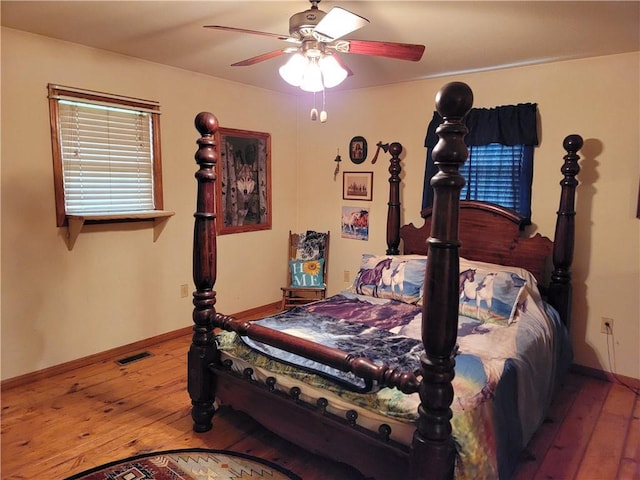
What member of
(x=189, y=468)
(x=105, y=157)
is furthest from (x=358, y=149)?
(x=189, y=468)

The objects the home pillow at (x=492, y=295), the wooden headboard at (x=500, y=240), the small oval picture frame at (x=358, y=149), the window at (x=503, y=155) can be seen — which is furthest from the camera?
the small oval picture frame at (x=358, y=149)

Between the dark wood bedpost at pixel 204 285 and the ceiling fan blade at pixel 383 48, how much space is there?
0.79m

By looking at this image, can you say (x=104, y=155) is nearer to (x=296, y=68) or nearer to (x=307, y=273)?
(x=296, y=68)

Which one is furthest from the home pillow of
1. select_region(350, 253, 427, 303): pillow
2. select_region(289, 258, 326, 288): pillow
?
select_region(289, 258, 326, 288): pillow

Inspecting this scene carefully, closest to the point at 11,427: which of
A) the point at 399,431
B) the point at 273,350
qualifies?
the point at 273,350

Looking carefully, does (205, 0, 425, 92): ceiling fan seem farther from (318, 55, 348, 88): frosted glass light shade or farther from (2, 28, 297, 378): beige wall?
(2, 28, 297, 378): beige wall

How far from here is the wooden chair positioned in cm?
438

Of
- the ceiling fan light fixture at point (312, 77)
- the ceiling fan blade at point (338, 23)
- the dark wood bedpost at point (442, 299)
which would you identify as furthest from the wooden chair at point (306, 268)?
the dark wood bedpost at point (442, 299)

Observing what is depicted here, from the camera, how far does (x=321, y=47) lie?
2158 millimetres

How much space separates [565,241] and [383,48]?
191 centimetres

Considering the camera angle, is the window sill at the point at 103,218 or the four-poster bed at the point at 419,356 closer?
the four-poster bed at the point at 419,356

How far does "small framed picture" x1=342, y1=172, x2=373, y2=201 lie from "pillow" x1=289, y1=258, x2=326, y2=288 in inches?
29.8

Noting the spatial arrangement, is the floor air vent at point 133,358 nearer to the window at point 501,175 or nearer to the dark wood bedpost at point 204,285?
the dark wood bedpost at point 204,285

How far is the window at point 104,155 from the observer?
117 inches
